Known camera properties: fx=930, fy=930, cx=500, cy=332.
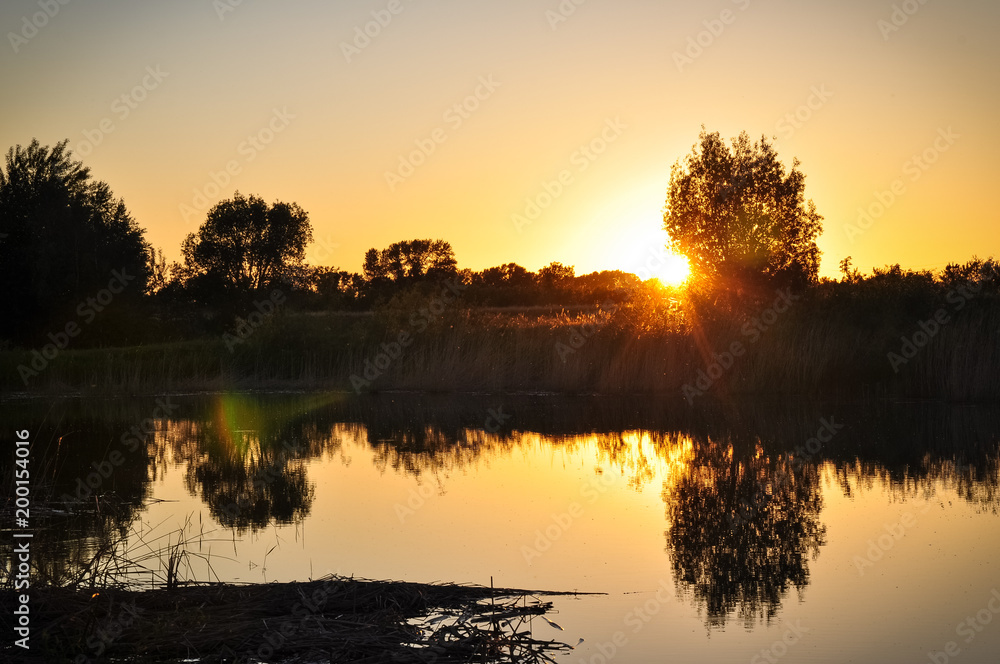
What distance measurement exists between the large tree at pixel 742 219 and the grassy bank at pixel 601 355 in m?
16.7

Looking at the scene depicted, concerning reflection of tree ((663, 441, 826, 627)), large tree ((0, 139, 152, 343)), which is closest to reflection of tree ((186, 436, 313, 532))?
reflection of tree ((663, 441, 826, 627))

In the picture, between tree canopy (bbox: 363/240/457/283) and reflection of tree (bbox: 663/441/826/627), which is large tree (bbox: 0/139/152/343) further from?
tree canopy (bbox: 363/240/457/283)

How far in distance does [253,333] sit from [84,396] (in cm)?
479

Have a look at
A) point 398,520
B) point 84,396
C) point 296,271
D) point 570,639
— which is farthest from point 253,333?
point 296,271

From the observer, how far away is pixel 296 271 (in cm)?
5609

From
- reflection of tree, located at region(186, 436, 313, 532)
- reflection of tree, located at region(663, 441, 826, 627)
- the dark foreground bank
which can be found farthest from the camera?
reflection of tree, located at region(186, 436, 313, 532)

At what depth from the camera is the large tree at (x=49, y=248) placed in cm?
3088

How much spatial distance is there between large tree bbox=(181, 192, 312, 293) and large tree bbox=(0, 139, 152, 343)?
16.5 meters

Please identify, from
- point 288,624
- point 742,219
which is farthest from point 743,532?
point 742,219

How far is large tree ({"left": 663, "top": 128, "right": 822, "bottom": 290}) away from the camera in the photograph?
39969 millimetres

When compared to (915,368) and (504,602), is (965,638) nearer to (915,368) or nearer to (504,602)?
(504,602)

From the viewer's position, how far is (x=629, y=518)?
738 centimetres

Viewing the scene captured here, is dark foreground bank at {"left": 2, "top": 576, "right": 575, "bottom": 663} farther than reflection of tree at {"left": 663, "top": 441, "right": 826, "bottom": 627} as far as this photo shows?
No

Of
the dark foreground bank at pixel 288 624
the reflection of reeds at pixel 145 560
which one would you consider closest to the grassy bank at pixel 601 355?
the reflection of reeds at pixel 145 560
